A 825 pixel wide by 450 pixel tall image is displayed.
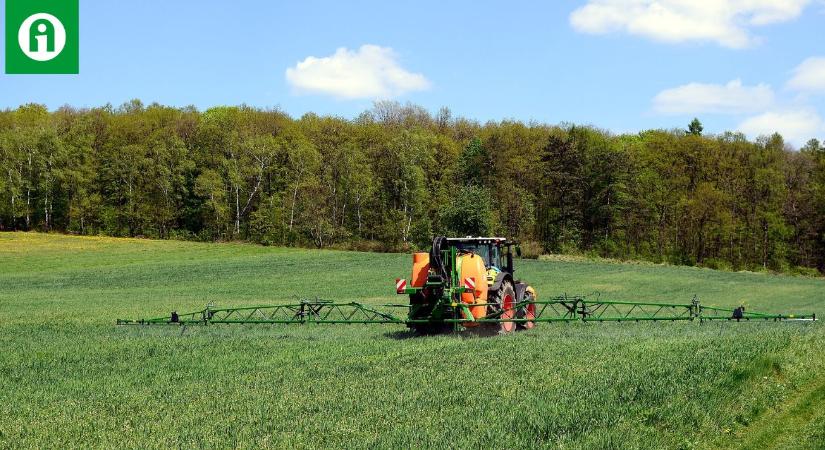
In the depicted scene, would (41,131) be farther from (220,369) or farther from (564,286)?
(220,369)

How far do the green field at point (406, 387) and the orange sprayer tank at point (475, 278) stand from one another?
4.69ft

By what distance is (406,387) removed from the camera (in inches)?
469

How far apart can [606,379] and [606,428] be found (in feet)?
7.98

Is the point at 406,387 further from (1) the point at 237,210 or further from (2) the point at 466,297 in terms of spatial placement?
(1) the point at 237,210

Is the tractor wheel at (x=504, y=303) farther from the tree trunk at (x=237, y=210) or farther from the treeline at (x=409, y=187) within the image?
the tree trunk at (x=237, y=210)

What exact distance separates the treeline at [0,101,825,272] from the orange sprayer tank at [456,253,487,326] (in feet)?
179

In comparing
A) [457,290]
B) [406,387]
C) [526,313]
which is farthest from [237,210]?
[406,387]

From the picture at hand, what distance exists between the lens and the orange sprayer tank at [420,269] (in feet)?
65.5

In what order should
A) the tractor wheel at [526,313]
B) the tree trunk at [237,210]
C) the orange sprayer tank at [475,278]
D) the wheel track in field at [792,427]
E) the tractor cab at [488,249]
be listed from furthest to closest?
the tree trunk at [237,210] → the tractor wheel at [526,313] → the tractor cab at [488,249] → the orange sprayer tank at [475,278] → the wheel track in field at [792,427]

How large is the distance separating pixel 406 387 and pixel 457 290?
7428 millimetres

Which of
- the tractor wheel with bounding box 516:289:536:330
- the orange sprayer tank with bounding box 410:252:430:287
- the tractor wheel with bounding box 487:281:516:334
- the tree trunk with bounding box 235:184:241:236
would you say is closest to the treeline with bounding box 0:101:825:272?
the tree trunk with bounding box 235:184:241:236

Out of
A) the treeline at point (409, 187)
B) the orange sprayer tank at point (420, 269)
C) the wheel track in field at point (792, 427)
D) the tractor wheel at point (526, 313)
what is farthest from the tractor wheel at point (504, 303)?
the treeline at point (409, 187)

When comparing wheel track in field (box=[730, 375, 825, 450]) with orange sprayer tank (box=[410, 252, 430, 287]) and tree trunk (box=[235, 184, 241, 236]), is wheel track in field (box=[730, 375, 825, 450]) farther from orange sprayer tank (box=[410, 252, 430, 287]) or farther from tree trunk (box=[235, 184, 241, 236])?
tree trunk (box=[235, 184, 241, 236])

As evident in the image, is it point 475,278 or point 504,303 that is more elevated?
point 475,278
